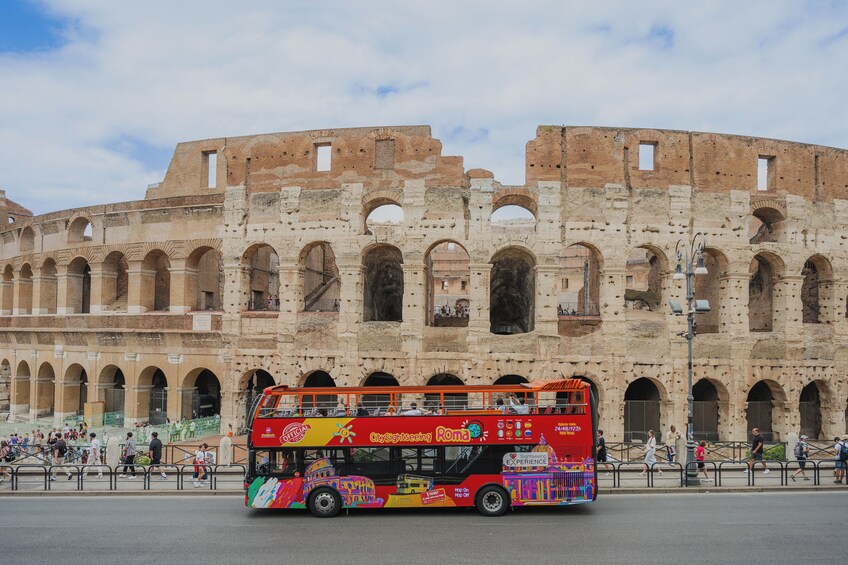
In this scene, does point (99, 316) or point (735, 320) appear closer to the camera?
point (735, 320)

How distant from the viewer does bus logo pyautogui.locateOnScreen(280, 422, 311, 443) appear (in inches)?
527

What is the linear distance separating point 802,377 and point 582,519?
16339 millimetres

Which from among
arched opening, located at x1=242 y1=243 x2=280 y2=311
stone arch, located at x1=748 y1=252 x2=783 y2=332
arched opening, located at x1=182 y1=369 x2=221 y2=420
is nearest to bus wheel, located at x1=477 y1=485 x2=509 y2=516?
stone arch, located at x1=748 y1=252 x2=783 y2=332

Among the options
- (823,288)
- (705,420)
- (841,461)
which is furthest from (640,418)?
(823,288)

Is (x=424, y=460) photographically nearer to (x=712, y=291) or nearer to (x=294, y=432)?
(x=294, y=432)

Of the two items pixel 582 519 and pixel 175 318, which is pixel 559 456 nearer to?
pixel 582 519

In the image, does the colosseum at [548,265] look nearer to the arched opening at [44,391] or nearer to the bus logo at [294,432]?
the arched opening at [44,391]

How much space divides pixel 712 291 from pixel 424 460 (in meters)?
20.1

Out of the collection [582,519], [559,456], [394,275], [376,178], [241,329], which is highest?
[376,178]

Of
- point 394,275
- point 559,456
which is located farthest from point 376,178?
point 559,456

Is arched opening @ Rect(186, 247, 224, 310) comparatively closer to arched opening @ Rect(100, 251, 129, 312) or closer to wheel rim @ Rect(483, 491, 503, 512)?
arched opening @ Rect(100, 251, 129, 312)

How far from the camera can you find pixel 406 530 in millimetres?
12133

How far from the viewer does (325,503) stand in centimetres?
1335

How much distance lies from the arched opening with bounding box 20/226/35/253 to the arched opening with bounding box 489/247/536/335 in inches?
950
